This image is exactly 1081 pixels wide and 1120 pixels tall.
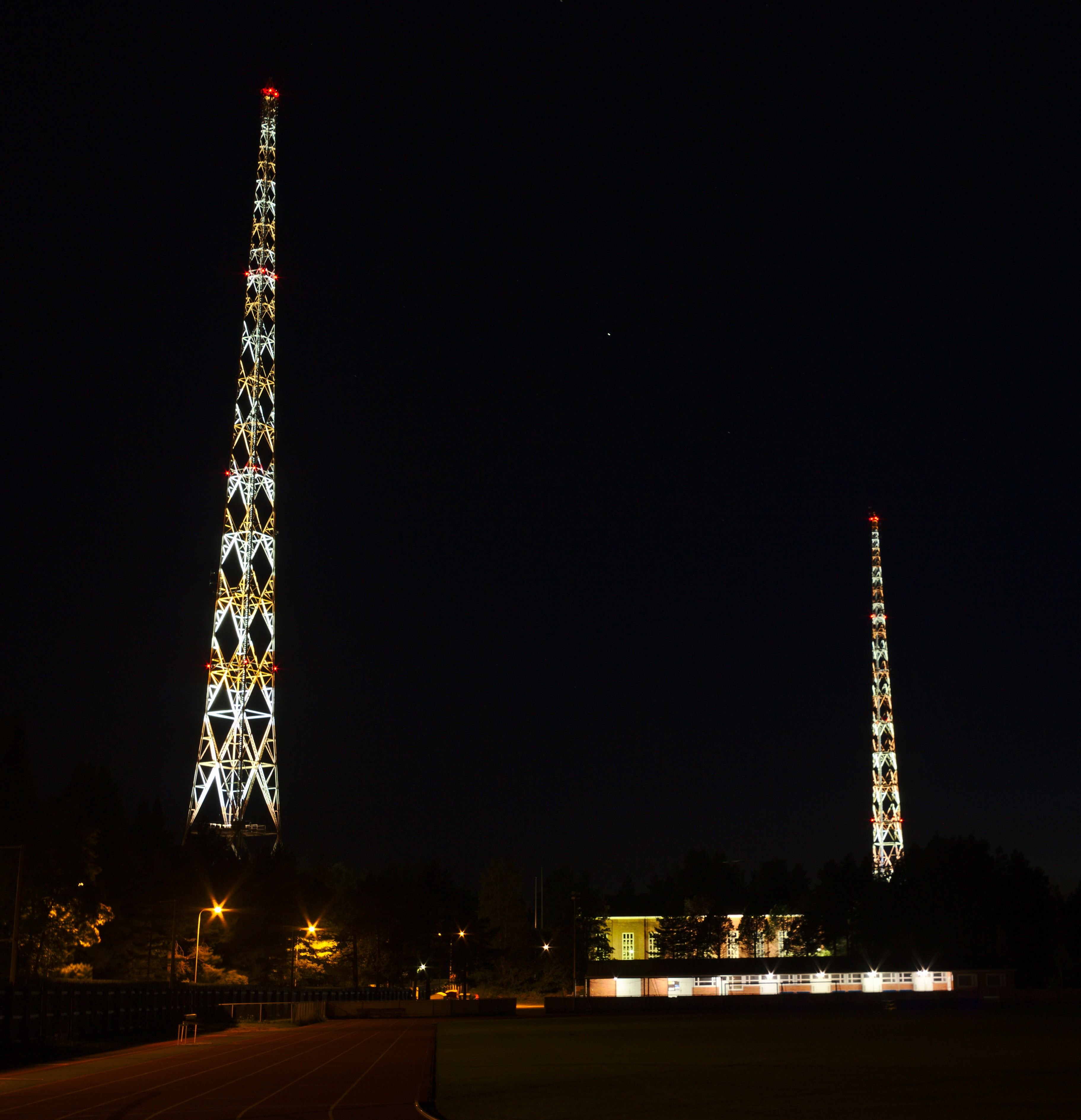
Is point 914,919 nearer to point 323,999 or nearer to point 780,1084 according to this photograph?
point 323,999

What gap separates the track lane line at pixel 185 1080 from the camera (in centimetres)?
2103

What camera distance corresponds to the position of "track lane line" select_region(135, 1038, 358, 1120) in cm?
2047

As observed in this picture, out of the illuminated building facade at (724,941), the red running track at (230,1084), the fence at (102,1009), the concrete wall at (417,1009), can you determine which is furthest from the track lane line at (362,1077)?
the illuminated building facade at (724,941)

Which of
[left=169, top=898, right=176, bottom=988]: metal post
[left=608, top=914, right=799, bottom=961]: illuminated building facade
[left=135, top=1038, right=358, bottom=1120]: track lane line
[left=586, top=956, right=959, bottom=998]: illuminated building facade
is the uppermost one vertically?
[left=135, top=1038, right=358, bottom=1120]: track lane line

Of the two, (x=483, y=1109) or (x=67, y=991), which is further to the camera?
(x=67, y=991)

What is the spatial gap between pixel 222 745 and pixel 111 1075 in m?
50.9

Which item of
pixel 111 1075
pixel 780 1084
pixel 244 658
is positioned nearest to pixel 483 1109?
pixel 780 1084

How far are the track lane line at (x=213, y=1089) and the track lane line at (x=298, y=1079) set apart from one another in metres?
1.15

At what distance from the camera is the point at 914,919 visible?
362 feet

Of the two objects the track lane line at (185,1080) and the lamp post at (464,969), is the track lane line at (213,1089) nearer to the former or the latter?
the track lane line at (185,1080)

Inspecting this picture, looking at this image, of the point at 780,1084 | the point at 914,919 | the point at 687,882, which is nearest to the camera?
the point at 780,1084

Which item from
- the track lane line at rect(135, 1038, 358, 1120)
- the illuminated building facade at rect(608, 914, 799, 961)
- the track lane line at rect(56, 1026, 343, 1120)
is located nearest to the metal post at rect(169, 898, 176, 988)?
the track lane line at rect(56, 1026, 343, 1120)

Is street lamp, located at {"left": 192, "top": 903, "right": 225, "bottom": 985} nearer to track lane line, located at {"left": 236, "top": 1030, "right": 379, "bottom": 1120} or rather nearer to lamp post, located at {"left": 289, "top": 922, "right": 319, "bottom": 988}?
lamp post, located at {"left": 289, "top": 922, "right": 319, "bottom": 988}

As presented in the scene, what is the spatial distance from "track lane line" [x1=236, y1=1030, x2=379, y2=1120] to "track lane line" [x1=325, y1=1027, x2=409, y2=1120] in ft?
3.88
